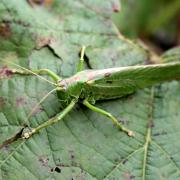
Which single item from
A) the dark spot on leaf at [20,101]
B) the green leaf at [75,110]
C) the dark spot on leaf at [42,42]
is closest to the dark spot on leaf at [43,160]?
the green leaf at [75,110]

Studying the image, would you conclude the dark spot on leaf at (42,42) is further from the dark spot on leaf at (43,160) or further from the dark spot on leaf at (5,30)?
the dark spot on leaf at (43,160)

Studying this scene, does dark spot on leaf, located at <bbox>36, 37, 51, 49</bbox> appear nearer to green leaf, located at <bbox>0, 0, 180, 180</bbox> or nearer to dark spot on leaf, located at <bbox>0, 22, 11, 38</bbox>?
green leaf, located at <bbox>0, 0, 180, 180</bbox>

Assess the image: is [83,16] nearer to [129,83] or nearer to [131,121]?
[129,83]

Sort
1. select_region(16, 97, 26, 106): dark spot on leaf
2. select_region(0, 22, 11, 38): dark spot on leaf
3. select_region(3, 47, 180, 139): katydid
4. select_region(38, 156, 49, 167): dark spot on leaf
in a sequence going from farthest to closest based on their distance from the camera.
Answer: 1. select_region(0, 22, 11, 38): dark spot on leaf
2. select_region(3, 47, 180, 139): katydid
3. select_region(16, 97, 26, 106): dark spot on leaf
4. select_region(38, 156, 49, 167): dark spot on leaf

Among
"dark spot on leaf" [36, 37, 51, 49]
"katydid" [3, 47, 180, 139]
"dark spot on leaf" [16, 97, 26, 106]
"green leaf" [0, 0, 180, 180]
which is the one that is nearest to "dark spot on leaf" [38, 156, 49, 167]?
"green leaf" [0, 0, 180, 180]

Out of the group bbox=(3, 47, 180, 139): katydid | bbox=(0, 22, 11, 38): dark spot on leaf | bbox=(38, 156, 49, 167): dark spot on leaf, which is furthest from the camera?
bbox=(0, 22, 11, 38): dark spot on leaf

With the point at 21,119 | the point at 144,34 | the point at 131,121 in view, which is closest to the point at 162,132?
the point at 131,121

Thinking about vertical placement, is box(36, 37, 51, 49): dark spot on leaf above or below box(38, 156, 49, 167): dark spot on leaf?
above
